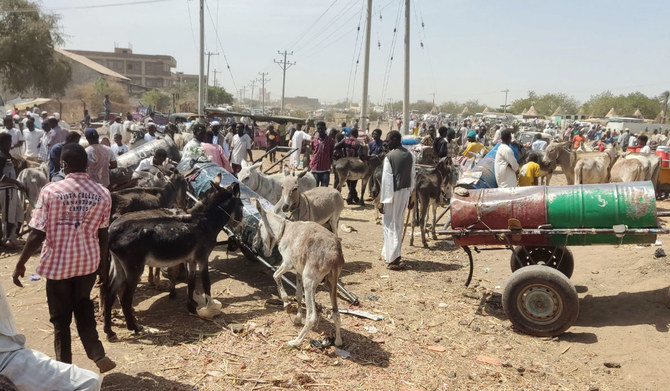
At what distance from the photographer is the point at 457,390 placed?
16.7 feet

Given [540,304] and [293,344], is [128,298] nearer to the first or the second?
[293,344]

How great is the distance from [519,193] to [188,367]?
464 centimetres

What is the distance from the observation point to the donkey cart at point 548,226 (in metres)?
6.24

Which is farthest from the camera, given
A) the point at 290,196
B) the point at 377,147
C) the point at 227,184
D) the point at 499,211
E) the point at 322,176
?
the point at 377,147

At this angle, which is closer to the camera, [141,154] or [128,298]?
[128,298]

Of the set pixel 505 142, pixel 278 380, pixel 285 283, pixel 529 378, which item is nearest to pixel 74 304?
pixel 278 380

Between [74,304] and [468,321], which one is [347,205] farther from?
[74,304]

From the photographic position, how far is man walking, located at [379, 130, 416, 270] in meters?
8.77

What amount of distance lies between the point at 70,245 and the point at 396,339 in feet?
12.3

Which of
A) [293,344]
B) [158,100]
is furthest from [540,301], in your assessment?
[158,100]

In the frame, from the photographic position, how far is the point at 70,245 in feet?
13.9

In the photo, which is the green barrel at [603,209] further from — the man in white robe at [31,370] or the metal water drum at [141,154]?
the metal water drum at [141,154]

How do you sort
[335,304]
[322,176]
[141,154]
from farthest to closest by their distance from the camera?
1. [322,176]
2. [141,154]
3. [335,304]

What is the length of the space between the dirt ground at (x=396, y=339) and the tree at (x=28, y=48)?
34981mm
